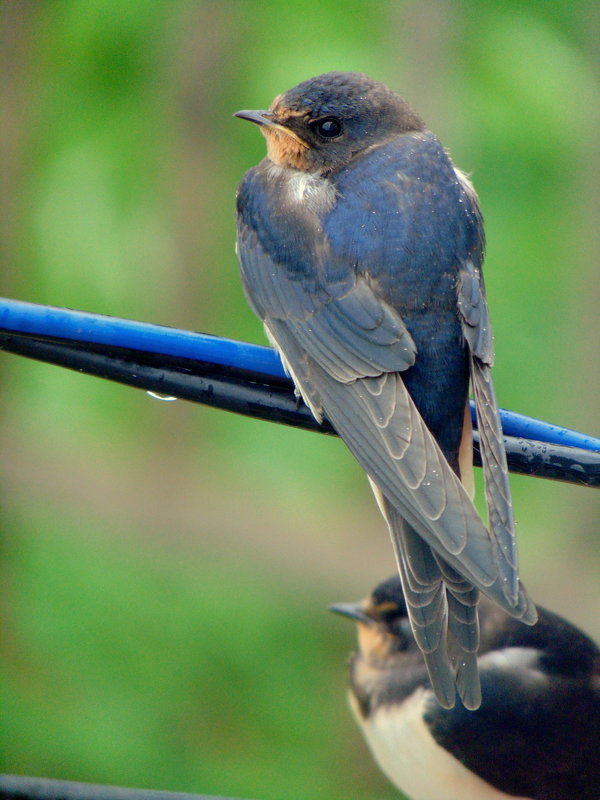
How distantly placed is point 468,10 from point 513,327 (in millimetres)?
953

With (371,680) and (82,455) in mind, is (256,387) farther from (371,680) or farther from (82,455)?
(82,455)

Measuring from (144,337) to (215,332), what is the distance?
8.12ft

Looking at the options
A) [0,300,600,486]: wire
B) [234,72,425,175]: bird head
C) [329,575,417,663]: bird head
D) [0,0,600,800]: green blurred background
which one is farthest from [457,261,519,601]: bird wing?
[0,0,600,800]: green blurred background

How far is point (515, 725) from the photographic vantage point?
191 cm

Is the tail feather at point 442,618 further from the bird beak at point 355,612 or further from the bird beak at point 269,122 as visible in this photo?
the bird beak at point 355,612

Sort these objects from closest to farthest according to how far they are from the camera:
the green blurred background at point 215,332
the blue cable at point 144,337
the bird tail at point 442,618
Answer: the blue cable at point 144,337
the bird tail at point 442,618
the green blurred background at point 215,332

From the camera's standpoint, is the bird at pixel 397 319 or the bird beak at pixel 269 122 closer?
the bird at pixel 397 319

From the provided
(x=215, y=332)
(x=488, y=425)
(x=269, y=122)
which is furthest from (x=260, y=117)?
(x=215, y=332)

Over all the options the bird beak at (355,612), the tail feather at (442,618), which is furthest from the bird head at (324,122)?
the bird beak at (355,612)

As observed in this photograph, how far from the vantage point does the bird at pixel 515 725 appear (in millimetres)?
1881

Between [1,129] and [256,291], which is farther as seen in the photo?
[1,129]

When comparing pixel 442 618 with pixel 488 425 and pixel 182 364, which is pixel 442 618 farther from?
pixel 182 364

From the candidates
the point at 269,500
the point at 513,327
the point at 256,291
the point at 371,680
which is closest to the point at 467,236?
the point at 256,291

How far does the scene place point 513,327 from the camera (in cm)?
359
